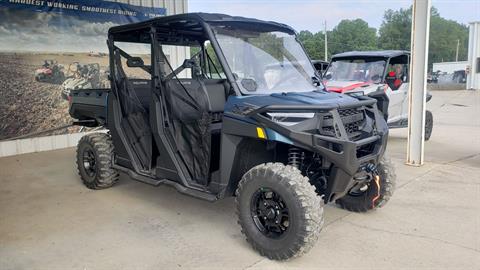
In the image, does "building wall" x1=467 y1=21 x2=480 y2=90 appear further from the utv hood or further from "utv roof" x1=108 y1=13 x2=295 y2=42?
the utv hood

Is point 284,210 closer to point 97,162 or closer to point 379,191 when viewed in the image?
point 379,191

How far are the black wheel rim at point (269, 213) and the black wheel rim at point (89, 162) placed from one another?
2.86 metres

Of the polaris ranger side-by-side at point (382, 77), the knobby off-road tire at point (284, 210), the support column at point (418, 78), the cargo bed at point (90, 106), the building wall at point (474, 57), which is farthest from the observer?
the building wall at point (474, 57)

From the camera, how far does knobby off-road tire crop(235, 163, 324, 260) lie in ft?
11.1

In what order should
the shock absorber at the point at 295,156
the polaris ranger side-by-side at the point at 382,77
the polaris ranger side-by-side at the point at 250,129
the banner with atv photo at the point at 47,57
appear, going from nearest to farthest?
the polaris ranger side-by-side at the point at 250,129
the shock absorber at the point at 295,156
the banner with atv photo at the point at 47,57
the polaris ranger side-by-side at the point at 382,77

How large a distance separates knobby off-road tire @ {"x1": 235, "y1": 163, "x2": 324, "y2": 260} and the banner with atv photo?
652 centimetres

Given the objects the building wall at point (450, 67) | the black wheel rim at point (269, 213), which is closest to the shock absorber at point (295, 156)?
the black wheel rim at point (269, 213)

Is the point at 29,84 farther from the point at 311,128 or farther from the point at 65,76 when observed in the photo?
the point at 311,128

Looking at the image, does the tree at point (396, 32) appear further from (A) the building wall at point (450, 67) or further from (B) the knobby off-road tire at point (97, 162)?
(B) the knobby off-road tire at point (97, 162)

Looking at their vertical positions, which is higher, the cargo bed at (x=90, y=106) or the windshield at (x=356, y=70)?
the windshield at (x=356, y=70)

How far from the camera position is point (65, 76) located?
923 cm

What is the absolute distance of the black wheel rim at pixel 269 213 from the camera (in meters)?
3.59

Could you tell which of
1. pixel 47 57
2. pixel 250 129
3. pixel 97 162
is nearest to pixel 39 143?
pixel 47 57

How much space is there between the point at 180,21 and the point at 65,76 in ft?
19.3
